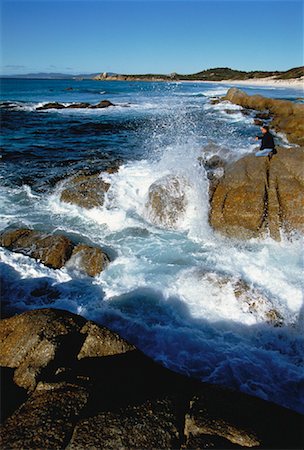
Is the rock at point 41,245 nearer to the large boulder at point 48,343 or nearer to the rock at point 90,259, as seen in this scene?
the rock at point 90,259

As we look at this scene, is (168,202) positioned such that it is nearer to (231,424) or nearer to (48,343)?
(48,343)

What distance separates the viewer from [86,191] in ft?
35.2

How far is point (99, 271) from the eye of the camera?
24.2ft

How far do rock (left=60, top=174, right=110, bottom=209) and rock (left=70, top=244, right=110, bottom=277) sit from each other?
2766mm

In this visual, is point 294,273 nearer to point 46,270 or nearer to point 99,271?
point 99,271

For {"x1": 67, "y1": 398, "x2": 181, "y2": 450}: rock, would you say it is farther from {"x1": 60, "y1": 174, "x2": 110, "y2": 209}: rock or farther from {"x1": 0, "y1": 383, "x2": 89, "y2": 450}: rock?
{"x1": 60, "y1": 174, "x2": 110, "y2": 209}: rock

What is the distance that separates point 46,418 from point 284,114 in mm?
28524

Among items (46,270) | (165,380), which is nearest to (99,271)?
(46,270)

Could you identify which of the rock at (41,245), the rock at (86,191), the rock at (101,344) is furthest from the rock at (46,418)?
the rock at (86,191)

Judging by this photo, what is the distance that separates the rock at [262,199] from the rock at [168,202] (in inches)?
42.2

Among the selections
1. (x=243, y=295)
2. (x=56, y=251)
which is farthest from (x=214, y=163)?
(x=56, y=251)

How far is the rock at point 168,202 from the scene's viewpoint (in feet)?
30.8

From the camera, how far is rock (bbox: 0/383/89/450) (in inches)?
107

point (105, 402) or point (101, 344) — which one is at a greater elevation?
point (105, 402)
